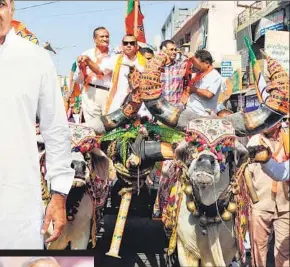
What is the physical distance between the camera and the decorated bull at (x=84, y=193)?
3.29 m

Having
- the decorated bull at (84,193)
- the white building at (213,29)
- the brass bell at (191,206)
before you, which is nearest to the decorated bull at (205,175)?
the brass bell at (191,206)

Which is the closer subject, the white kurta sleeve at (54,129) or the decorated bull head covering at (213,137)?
the white kurta sleeve at (54,129)

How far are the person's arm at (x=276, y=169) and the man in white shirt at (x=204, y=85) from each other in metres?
0.97

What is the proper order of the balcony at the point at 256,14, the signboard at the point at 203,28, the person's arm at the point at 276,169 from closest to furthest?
1. the person's arm at the point at 276,169
2. the balcony at the point at 256,14
3. the signboard at the point at 203,28

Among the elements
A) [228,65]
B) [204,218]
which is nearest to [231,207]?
[204,218]

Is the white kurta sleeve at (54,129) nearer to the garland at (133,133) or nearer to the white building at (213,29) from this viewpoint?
the garland at (133,133)

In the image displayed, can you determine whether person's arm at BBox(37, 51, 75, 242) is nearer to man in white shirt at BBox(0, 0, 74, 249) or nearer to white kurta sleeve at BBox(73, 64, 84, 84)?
man in white shirt at BBox(0, 0, 74, 249)

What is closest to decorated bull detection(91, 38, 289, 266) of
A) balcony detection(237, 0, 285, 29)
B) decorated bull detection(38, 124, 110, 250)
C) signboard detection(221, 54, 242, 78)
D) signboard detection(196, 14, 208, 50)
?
decorated bull detection(38, 124, 110, 250)

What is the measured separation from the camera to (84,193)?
3.41m

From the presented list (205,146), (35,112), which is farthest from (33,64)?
(205,146)

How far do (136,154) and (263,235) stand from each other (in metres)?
1.29

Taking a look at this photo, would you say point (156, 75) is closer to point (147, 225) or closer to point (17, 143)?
point (17, 143)

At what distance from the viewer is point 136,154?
3.69m

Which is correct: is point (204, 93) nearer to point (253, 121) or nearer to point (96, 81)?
point (253, 121)
